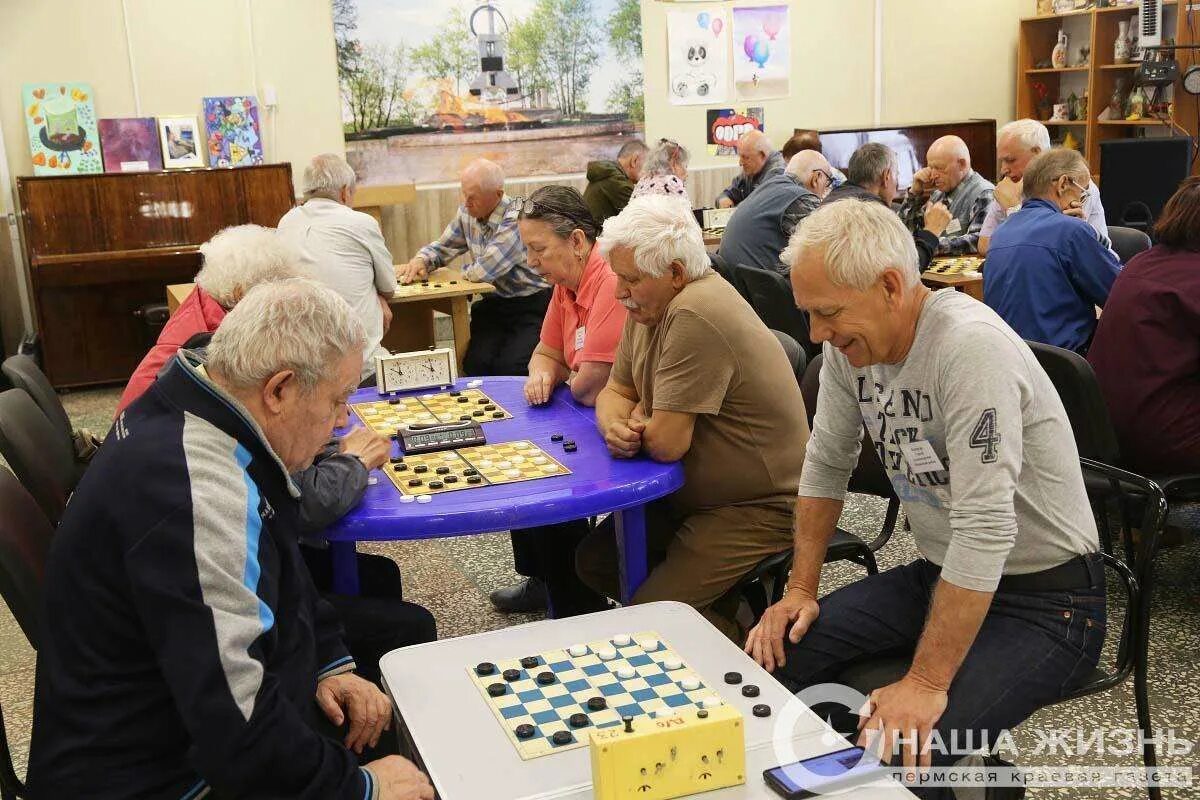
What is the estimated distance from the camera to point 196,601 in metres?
1.49

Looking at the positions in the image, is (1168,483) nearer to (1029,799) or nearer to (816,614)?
(1029,799)

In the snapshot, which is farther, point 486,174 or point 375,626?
point 486,174

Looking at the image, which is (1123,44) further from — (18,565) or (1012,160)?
(18,565)

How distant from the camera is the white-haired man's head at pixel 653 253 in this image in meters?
2.58

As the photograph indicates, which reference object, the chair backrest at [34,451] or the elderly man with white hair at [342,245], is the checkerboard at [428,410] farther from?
the elderly man with white hair at [342,245]

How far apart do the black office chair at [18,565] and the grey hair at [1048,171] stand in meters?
3.30

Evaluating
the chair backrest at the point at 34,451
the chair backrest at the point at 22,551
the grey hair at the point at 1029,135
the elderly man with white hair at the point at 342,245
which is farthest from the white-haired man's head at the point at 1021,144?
the chair backrest at the point at 22,551

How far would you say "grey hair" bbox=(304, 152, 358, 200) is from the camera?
482cm

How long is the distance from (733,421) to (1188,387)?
139 cm

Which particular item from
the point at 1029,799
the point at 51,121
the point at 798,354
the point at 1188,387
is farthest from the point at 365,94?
the point at 1029,799

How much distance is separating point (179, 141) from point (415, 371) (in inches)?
196

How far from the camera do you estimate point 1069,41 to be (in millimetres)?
9664

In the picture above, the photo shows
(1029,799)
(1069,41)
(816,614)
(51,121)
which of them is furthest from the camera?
(1069,41)

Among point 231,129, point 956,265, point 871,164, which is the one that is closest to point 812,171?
point 956,265
